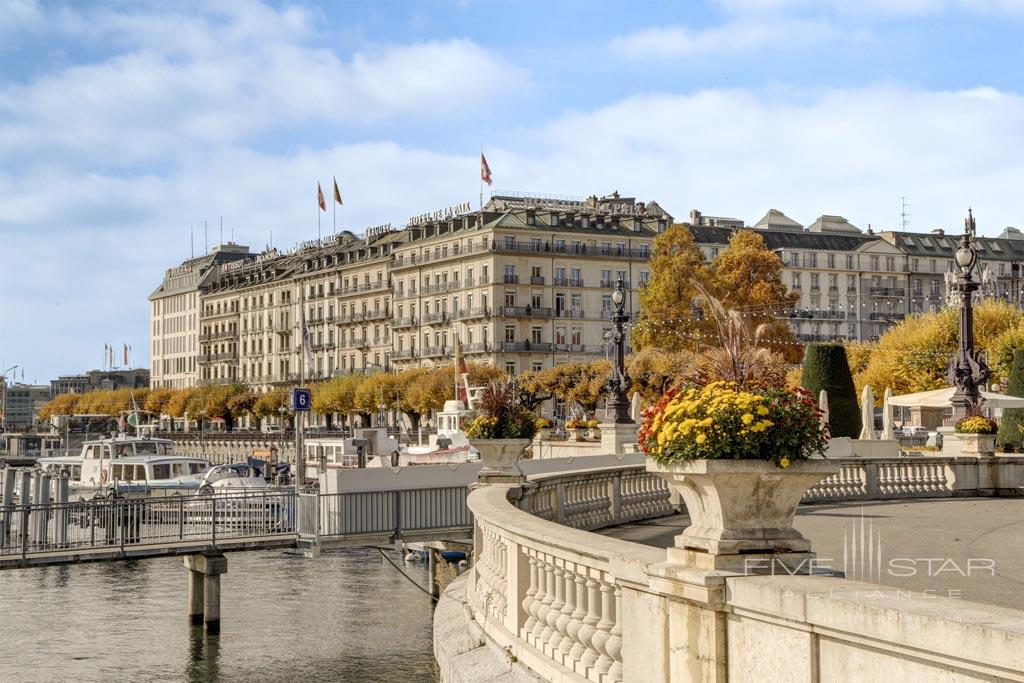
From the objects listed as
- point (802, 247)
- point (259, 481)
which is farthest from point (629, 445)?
point (802, 247)

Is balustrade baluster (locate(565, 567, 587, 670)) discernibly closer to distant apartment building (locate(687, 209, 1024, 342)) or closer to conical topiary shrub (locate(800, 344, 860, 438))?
conical topiary shrub (locate(800, 344, 860, 438))

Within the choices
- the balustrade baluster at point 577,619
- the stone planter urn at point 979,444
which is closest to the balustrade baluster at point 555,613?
the balustrade baluster at point 577,619

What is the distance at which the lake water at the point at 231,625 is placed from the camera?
23375 mm

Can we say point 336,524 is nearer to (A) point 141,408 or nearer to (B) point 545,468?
(B) point 545,468

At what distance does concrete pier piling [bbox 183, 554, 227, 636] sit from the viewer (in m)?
27.0

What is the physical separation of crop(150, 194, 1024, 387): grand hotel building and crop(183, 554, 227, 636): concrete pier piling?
60825 mm

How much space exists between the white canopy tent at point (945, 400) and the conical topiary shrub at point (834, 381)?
10.8 feet

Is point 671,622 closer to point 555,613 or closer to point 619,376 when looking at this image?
point 555,613

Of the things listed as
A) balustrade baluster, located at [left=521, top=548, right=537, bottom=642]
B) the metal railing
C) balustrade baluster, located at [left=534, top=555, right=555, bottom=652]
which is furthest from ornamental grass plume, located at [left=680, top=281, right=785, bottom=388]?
the metal railing

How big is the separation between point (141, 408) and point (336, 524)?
390ft

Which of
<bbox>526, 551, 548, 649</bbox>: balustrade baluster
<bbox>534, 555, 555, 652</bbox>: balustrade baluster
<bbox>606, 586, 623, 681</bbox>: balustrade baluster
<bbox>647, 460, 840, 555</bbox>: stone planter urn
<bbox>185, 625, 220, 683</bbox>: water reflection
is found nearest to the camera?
<bbox>647, 460, 840, 555</bbox>: stone planter urn

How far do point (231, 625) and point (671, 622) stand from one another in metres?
22.7

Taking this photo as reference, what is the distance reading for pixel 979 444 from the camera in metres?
26.2

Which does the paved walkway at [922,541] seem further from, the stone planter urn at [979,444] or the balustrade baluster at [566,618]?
the balustrade baluster at [566,618]
